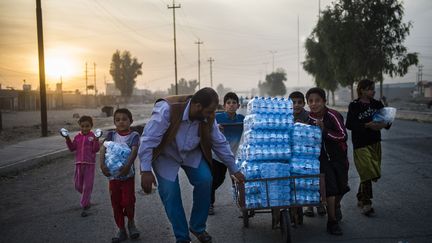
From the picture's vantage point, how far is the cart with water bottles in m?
4.19

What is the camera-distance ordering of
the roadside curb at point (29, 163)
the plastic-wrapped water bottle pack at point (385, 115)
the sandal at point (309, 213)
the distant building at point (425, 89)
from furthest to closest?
the distant building at point (425, 89) → the roadside curb at point (29, 163) → the sandal at point (309, 213) → the plastic-wrapped water bottle pack at point (385, 115)

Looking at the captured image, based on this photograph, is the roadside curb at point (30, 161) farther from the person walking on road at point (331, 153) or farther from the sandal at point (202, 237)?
the person walking on road at point (331, 153)

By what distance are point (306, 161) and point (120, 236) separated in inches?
92.8

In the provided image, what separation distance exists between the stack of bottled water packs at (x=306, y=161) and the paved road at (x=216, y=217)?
586mm

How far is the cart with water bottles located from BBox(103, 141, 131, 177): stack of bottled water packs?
4.55 ft

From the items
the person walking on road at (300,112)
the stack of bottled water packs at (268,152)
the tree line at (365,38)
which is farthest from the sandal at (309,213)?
the tree line at (365,38)

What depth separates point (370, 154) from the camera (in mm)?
5469

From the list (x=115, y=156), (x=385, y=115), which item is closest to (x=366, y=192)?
(x=385, y=115)

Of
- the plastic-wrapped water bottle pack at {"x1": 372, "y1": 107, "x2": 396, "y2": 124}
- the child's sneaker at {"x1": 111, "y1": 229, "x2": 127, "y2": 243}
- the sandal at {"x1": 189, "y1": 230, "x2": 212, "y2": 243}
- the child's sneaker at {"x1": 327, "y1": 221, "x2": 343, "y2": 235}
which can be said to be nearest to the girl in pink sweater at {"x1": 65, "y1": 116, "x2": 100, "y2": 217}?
the child's sneaker at {"x1": 111, "y1": 229, "x2": 127, "y2": 243}

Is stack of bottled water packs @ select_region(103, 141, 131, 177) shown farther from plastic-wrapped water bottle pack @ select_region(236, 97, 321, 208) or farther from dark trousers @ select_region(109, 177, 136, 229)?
plastic-wrapped water bottle pack @ select_region(236, 97, 321, 208)

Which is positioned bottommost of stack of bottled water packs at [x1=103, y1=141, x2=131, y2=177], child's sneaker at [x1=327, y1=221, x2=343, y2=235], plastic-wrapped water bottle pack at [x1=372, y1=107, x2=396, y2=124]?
child's sneaker at [x1=327, y1=221, x2=343, y2=235]

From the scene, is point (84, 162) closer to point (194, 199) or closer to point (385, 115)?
point (194, 199)

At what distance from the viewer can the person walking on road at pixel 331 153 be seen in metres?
4.60

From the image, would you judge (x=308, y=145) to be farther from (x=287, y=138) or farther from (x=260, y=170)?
(x=260, y=170)
